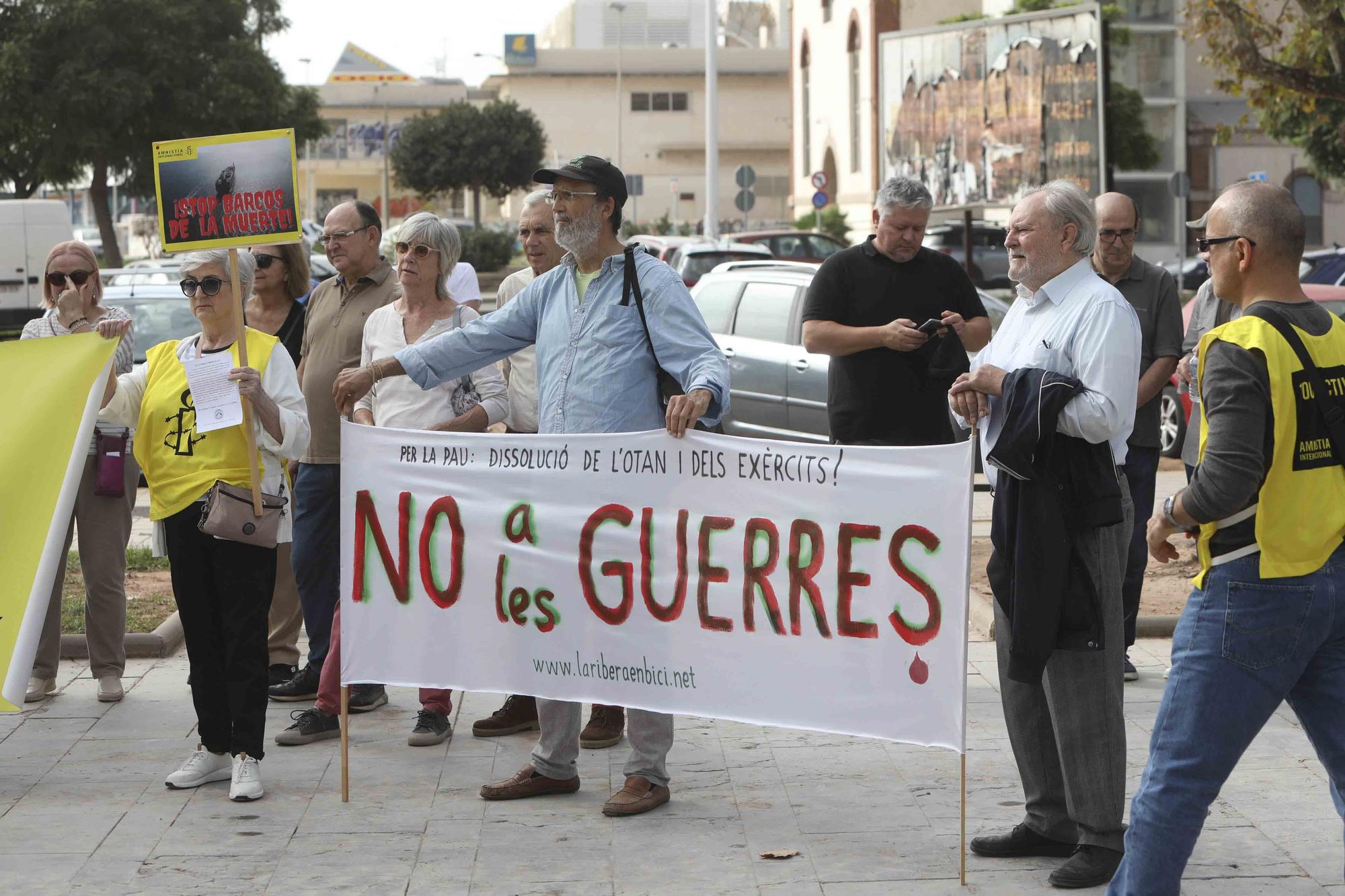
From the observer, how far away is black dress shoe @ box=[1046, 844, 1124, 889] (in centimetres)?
461

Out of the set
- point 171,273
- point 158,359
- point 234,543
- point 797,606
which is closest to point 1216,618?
point 797,606

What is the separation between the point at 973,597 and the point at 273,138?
4.59 m

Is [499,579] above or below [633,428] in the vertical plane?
below

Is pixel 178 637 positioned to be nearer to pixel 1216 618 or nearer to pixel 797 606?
pixel 797 606

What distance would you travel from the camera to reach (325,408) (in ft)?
21.8

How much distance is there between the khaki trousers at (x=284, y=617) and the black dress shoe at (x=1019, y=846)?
11.8ft

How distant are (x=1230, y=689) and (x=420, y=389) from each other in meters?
3.47

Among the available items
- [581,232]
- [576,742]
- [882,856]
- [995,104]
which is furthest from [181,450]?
[995,104]

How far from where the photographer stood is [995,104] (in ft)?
94.7

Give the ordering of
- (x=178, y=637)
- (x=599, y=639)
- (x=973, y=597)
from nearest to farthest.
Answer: (x=599, y=639)
(x=178, y=637)
(x=973, y=597)

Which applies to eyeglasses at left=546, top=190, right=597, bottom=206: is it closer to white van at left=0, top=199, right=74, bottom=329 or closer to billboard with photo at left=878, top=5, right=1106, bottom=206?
billboard with photo at left=878, top=5, right=1106, bottom=206

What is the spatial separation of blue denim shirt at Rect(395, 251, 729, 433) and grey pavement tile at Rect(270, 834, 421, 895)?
4.78 feet

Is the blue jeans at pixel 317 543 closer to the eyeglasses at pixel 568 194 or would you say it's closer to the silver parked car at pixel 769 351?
the eyeglasses at pixel 568 194

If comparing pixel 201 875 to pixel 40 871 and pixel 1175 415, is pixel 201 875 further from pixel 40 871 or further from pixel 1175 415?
pixel 1175 415
